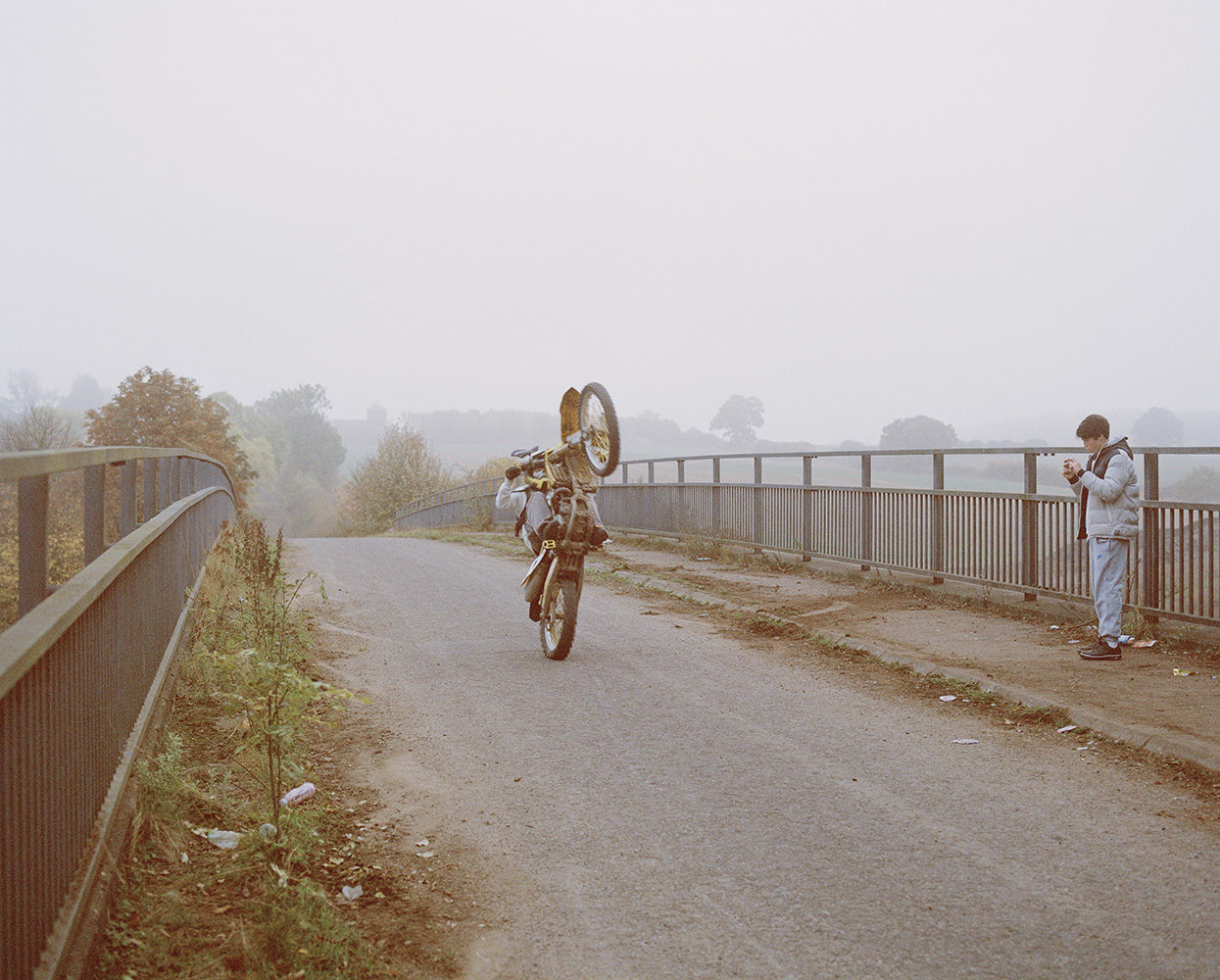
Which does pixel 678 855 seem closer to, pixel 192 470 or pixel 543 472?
pixel 543 472

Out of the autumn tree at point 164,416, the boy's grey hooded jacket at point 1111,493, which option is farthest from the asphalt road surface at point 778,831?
the autumn tree at point 164,416

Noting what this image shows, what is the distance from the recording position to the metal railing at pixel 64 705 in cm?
254

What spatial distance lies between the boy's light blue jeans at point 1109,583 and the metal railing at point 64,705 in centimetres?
619

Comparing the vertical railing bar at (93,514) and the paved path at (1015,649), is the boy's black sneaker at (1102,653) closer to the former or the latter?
the paved path at (1015,649)

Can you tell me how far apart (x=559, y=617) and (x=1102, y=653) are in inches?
150

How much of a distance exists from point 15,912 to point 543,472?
6.33 m

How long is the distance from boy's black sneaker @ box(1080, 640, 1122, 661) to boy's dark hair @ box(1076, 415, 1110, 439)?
1465mm


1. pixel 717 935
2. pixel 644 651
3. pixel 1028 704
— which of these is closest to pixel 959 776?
pixel 1028 704

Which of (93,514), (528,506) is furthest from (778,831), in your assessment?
(528,506)

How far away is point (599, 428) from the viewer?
27.7 feet

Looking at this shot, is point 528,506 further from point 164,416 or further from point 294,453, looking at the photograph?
point 294,453

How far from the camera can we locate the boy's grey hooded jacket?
305 inches

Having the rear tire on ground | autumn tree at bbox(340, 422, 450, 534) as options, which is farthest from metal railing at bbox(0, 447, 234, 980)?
autumn tree at bbox(340, 422, 450, 534)

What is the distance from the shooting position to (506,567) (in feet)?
52.3
